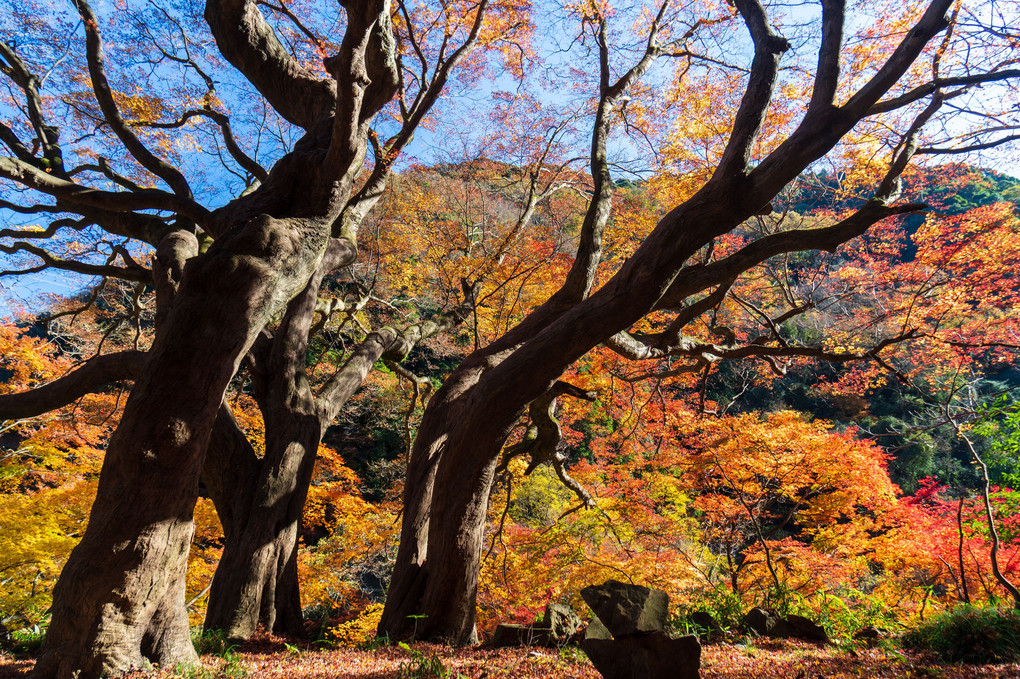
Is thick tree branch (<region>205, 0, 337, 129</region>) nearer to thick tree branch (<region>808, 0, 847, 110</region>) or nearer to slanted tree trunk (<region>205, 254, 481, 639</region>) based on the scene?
slanted tree trunk (<region>205, 254, 481, 639</region>)

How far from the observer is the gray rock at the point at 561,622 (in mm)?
3666

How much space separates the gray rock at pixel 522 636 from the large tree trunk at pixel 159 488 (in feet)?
6.79

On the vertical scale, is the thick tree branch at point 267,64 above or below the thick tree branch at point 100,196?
above

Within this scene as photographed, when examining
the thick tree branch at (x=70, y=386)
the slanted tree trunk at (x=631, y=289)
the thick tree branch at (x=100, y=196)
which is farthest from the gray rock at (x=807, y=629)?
the thick tree branch at (x=70, y=386)

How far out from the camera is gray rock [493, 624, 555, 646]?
11.8 ft

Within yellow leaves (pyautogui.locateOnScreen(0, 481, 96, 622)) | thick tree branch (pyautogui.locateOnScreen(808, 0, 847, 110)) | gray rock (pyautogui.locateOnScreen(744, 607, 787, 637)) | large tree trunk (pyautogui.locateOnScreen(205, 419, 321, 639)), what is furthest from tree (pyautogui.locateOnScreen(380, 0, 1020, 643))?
yellow leaves (pyautogui.locateOnScreen(0, 481, 96, 622))

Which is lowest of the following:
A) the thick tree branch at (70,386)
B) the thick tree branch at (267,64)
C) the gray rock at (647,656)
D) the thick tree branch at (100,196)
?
the gray rock at (647,656)

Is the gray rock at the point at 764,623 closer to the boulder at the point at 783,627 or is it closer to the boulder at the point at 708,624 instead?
the boulder at the point at 783,627

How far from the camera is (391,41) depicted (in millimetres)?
3660

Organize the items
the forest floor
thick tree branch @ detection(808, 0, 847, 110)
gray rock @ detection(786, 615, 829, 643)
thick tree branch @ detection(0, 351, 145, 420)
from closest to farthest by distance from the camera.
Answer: the forest floor < thick tree branch @ detection(808, 0, 847, 110) < thick tree branch @ detection(0, 351, 145, 420) < gray rock @ detection(786, 615, 829, 643)

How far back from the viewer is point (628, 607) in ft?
8.44

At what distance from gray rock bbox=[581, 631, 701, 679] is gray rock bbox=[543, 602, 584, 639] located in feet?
4.10

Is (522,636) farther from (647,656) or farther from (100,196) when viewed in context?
(100,196)

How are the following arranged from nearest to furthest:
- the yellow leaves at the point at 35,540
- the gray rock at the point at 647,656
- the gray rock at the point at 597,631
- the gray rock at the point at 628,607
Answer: the gray rock at the point at 647,656 < the gray rock at the point at 628,607 < the gray rock at the point at 597,631 < the yellow leaves at the point at 35,540
